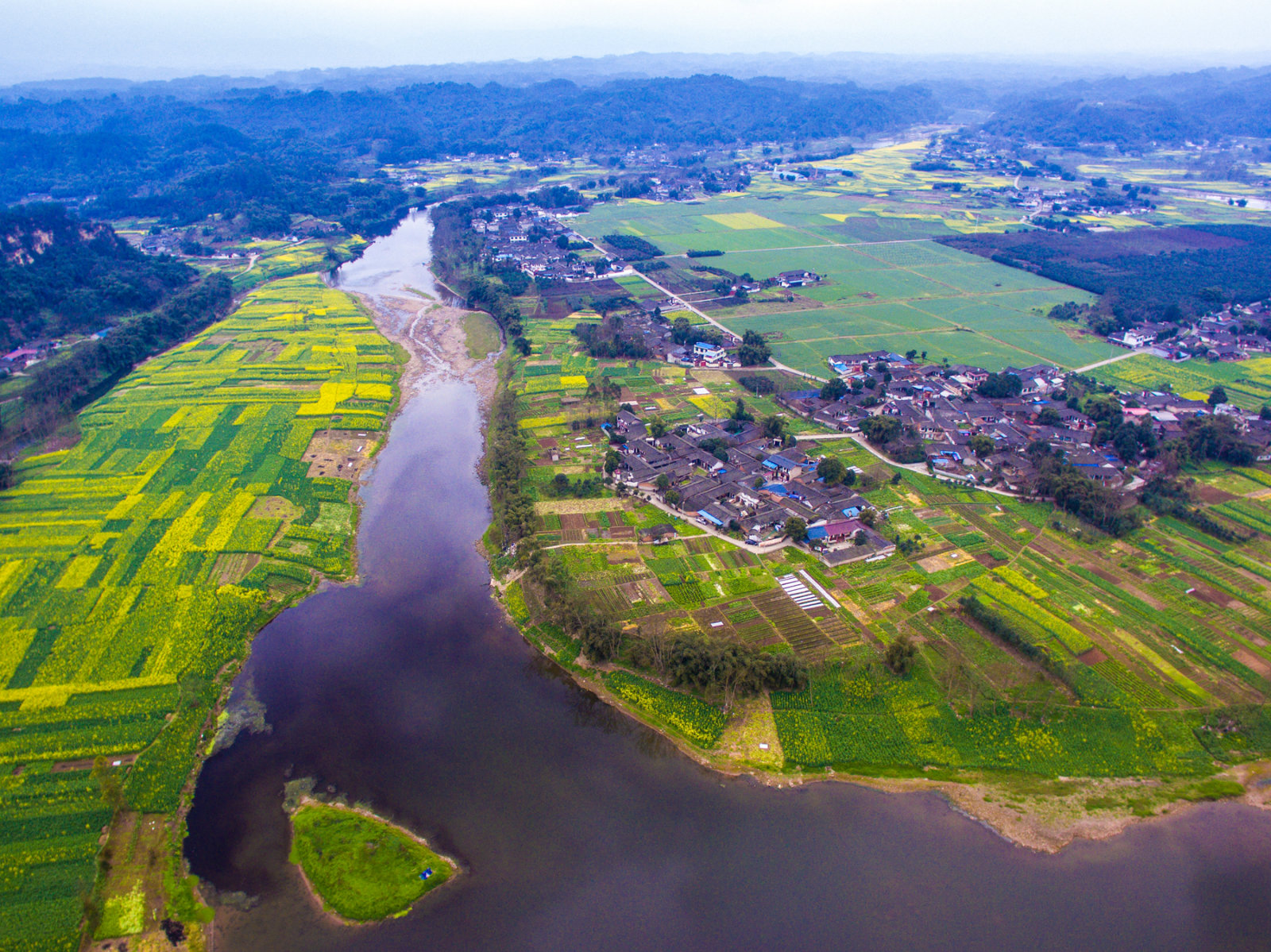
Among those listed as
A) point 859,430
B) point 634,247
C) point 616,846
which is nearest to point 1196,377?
point 859,430

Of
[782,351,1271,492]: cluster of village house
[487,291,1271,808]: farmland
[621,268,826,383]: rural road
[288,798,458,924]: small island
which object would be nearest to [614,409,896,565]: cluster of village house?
[487,291,1271,808]: farmland

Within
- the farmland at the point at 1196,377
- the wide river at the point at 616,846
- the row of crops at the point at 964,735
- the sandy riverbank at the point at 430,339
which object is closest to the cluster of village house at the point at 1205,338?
the farmland at the point at 1196,377

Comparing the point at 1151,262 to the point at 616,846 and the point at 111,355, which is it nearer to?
the point at 616,846

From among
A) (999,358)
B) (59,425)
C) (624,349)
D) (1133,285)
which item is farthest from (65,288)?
(1133,285)

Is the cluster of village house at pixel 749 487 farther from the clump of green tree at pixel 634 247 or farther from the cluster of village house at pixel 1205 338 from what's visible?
the clump of green tree at pixel 634 247

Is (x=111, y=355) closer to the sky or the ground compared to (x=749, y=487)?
closer to the sky

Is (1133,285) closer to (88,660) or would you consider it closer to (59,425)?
(88,660)
